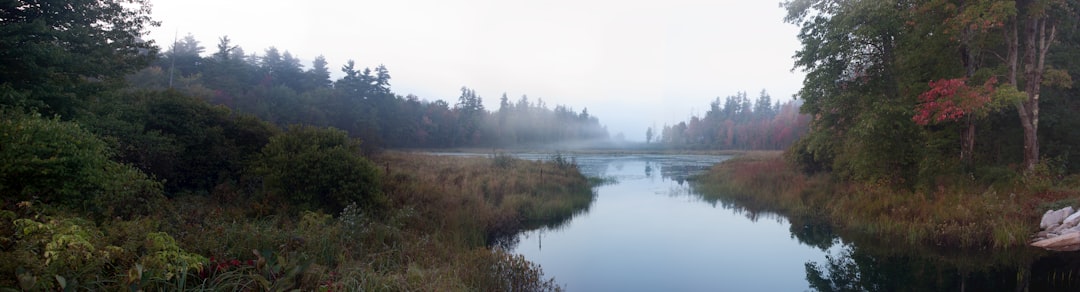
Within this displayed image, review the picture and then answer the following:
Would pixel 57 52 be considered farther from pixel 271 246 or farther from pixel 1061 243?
pixel 1061 243

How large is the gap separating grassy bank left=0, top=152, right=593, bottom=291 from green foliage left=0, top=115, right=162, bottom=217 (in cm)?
46

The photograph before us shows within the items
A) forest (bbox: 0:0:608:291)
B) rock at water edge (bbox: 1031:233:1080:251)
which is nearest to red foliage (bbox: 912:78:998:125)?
rock at water edge (bbox: 1031:233:1080:251)

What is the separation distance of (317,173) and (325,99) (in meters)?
58.7

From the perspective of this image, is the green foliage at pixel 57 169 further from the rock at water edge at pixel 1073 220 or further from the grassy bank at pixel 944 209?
the rock at water edge at pixel 1073 220

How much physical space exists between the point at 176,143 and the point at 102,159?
6188mm

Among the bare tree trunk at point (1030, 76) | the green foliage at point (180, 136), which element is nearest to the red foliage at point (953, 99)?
the bare tree trunk at point (1030, 76)

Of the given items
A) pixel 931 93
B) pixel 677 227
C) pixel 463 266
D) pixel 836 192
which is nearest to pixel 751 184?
pixel 836 192

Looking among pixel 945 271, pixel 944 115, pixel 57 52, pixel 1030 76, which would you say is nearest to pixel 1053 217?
pixel 944 115

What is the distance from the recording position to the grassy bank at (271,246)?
15.4 ft

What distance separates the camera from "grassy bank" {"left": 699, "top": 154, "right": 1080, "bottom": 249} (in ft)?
41.4

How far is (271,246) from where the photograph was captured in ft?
24.5

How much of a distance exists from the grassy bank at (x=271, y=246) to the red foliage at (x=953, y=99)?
11.9m

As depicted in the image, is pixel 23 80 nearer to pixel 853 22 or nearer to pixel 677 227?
pixel 677 227

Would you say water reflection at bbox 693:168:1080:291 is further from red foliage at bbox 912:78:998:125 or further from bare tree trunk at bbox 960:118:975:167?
bare tree trunk at bbox 960:118:975:167
